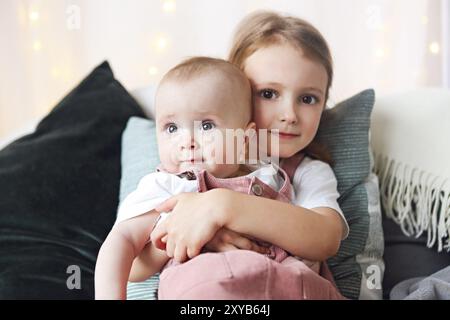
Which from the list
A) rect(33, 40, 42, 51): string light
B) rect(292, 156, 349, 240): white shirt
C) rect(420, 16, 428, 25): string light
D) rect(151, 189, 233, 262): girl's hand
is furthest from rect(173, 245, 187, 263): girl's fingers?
rect(420, 16, 428, 25): string light

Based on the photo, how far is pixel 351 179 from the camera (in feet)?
3.49

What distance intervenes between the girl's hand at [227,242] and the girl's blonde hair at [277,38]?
0.29 meters

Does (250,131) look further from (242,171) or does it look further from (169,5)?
(169,5)

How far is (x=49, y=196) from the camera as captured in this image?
3.65 feet

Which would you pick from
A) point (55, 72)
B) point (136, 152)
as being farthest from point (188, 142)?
point (55, 72)

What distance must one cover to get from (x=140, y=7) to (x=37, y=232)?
469 millimetres

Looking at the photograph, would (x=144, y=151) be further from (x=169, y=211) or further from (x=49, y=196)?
(x=169, y=211)

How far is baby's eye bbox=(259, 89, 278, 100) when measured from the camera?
93cm

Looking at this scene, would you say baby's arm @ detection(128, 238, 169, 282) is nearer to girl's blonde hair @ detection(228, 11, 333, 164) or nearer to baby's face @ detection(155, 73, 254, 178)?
baby's face @ detection(155, 73, 254, 178)

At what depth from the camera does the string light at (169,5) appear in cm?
117

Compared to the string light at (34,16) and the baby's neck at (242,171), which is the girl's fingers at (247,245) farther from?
the string light at (34,16)

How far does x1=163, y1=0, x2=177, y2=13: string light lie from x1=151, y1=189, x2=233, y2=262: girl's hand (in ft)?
1.72

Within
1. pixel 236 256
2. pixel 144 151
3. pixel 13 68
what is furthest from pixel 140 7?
pixel 236 256

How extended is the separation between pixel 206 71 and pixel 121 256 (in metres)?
0.27
